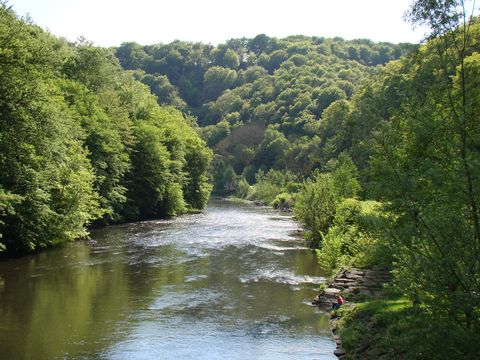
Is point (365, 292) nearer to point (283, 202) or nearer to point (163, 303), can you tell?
point (163, 303)

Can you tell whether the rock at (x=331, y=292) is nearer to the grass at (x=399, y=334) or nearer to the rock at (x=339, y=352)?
the grass at (x=399, y=334)

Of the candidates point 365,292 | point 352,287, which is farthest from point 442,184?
point 352,287

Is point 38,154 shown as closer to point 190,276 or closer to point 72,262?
point 72,262

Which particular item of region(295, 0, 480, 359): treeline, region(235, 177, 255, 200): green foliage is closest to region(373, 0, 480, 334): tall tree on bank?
region(295, 0, 480, 359): treeline

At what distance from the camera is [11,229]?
1294 inches

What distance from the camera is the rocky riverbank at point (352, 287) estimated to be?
21625 mm

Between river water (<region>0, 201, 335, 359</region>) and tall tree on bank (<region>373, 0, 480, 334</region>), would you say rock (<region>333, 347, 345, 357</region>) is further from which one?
tall tree on bank (<region>373, 0, 480, 334</region>)

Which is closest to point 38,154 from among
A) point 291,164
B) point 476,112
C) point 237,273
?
point 237,273

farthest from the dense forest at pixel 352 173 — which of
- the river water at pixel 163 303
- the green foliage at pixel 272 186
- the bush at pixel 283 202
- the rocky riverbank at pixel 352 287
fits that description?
the green foliage at pixel 272 186

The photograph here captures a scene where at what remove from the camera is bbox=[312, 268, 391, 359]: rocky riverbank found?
21625 millimetres

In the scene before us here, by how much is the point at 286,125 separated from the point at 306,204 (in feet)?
380

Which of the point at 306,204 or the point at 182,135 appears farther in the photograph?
the point at 182,135

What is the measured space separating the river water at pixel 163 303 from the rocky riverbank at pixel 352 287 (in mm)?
778

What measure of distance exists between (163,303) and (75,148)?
933 inches
